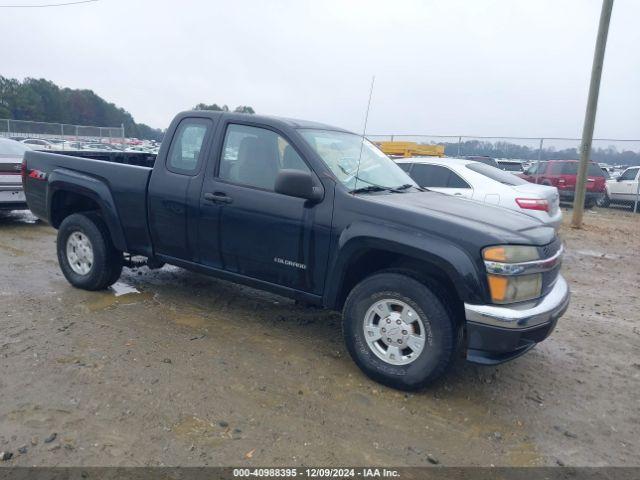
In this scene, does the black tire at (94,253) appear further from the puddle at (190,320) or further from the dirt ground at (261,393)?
the puddle at (190,320)

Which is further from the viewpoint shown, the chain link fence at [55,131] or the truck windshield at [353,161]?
the chain link fence at [55,131]

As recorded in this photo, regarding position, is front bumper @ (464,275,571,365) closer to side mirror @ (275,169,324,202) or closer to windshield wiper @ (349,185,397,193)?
windshield wiper @ (349,185,397,193)

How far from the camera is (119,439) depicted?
2811 millimetres

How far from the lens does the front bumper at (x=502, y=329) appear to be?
10.4 feet

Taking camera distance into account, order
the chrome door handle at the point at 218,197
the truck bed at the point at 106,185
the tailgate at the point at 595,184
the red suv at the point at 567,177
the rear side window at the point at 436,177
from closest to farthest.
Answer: the chrome door handle at the point at 218,197 < the truck bed at the point at 106,185 < the rear side window at the point at 436,177 < the tailgate at the point at 595,184 < the red suv at the point at 567,177

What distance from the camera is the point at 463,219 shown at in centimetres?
348

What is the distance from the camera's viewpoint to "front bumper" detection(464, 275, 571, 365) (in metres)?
3.16

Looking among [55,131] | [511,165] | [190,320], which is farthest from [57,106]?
[190,320]

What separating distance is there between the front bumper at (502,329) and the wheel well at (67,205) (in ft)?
13.4

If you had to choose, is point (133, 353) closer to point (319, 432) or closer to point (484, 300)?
point (319, 432)

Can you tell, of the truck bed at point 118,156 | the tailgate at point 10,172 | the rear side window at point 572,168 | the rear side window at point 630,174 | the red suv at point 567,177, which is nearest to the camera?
the truck bed at point 118,156

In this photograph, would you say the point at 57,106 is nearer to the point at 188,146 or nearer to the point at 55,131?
the point at 55,131

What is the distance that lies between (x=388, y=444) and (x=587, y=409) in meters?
1.55

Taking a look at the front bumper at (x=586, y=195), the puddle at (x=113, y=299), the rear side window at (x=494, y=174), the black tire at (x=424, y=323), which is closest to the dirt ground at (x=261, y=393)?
the puddle at (x=113, y=299)
